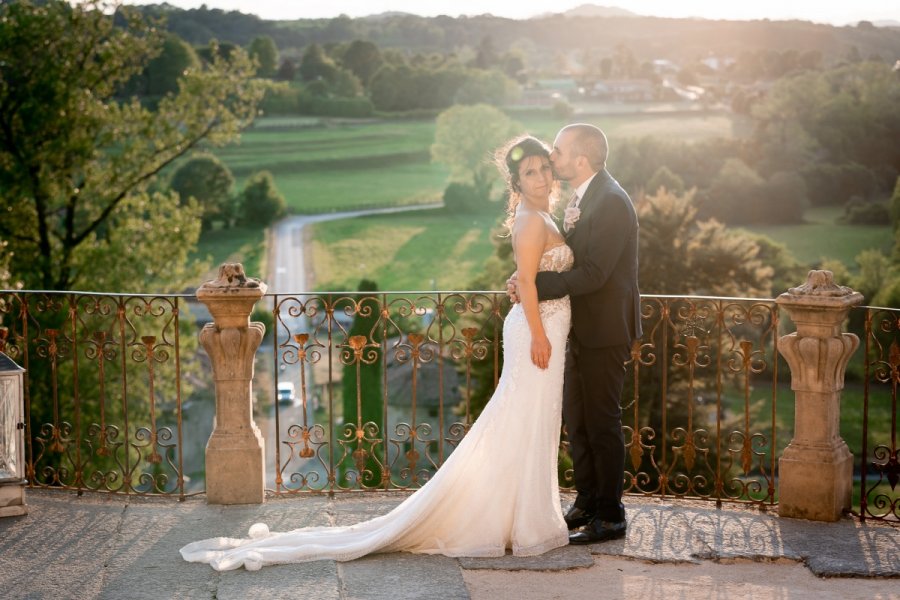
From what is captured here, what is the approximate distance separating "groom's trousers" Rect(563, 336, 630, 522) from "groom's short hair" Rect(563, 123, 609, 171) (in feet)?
2.85

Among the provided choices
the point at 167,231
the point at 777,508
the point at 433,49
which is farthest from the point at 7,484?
the point at 433,49

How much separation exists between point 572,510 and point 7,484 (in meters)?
2.95

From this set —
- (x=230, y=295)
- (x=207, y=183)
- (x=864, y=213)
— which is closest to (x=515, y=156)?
(x=230, y=295)

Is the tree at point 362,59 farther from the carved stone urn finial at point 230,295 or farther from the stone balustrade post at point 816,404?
the stone balustrade post at point 816,404

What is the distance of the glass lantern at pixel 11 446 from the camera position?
5.75 meters

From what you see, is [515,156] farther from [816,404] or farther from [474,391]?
[474,391]

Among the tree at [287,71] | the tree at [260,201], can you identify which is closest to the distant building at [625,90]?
the tree at [287,71]

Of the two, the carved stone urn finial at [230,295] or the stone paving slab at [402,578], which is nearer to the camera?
the stone paving slab at [402,578]

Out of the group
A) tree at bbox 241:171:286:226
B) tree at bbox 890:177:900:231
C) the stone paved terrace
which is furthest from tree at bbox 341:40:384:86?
the stone paved terrace

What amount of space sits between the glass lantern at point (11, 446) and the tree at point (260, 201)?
45.8m

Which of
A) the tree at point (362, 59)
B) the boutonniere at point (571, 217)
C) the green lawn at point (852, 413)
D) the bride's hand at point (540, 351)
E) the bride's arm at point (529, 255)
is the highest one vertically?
the tree at point (362, 59)

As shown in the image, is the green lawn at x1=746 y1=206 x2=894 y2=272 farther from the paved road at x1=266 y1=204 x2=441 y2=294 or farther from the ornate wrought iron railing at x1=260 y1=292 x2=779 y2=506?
the paved road at x1=266 y1=204 x2=441 y2=294

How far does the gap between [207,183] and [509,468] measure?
4577 centimetres

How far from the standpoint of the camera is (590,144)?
16.3ft
